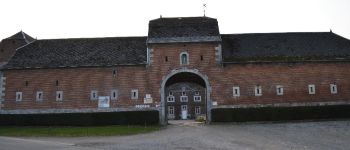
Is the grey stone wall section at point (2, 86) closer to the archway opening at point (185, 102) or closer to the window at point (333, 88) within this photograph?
the window at point (333, 88)

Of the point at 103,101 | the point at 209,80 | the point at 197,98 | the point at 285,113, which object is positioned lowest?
the point at 285,113

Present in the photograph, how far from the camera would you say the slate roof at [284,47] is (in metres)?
31.5

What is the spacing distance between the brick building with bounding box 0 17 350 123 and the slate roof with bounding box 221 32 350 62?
0.09 m

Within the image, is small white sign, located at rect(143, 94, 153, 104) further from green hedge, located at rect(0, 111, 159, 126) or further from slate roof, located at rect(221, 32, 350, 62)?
slate roof, located at rect(221, 32, 350, 62)

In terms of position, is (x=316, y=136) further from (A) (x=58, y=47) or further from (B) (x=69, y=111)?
(A) (x=58, y=47)

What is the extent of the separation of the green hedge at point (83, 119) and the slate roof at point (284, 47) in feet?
27.9

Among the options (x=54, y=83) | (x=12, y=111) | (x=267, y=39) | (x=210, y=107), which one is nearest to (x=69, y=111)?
(x=54, y=83)

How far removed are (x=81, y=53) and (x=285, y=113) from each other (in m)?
18.8

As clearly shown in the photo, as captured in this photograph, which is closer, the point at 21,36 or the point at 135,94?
the point at 135,94

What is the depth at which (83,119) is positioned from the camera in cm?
2998

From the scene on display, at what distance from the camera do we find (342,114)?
96.5 feet

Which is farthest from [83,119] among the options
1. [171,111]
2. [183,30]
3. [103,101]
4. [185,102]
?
[185,102]

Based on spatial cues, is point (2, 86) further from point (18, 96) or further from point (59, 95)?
point (59, 95)

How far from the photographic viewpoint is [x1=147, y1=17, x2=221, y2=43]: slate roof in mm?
31527
